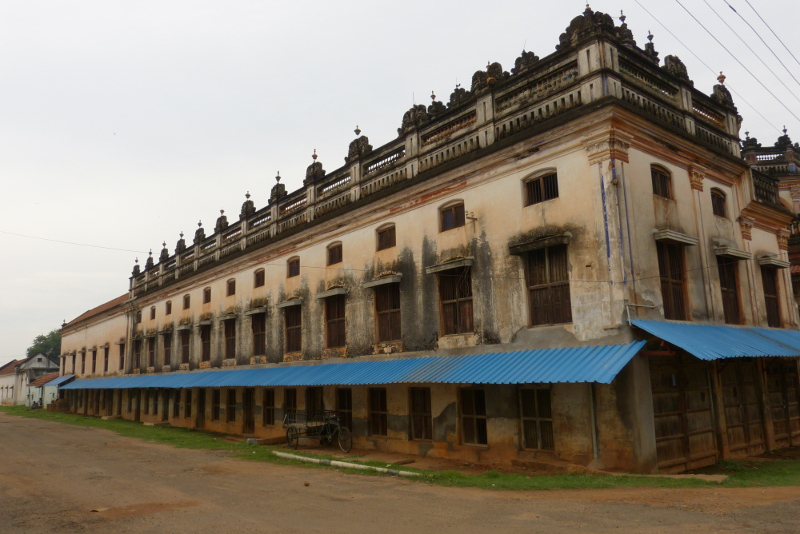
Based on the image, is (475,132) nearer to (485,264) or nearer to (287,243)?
(485,264)

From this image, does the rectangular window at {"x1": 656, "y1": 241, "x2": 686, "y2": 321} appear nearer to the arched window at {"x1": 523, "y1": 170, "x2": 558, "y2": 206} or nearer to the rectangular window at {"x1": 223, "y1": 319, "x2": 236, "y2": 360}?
the arched window at {"x1": 523, "y1": 170, "x2": 558, "y2": 206}

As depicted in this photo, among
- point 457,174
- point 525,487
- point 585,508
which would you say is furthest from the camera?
point 457,174

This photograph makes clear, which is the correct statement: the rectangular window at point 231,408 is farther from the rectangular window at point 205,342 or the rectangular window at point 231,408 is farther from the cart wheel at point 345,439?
the cart wheel at point 345,439

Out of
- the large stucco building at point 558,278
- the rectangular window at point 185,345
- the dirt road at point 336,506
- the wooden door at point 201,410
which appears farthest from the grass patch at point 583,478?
the rectangular window at point 185,345

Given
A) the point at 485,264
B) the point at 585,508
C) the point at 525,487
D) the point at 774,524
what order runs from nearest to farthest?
the point at 774,524 → the point at 585,508 → the point at 525,487 → the point at 485,264

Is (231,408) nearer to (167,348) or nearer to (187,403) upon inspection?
(187,403)

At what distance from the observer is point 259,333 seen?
23.2m

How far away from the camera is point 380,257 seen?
17516 millimetres

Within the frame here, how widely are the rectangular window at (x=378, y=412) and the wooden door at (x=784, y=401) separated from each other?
10.4 m

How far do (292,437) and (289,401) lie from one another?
9.18 ft

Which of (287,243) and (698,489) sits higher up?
(287,243)

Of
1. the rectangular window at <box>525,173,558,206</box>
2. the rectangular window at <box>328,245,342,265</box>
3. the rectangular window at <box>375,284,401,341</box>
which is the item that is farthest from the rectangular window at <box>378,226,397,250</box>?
the rectangular window at <box>525,173,558,206</box>

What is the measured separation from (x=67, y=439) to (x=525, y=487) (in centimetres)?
1989

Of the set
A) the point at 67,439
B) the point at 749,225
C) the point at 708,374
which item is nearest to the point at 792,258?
the point at 749,225
